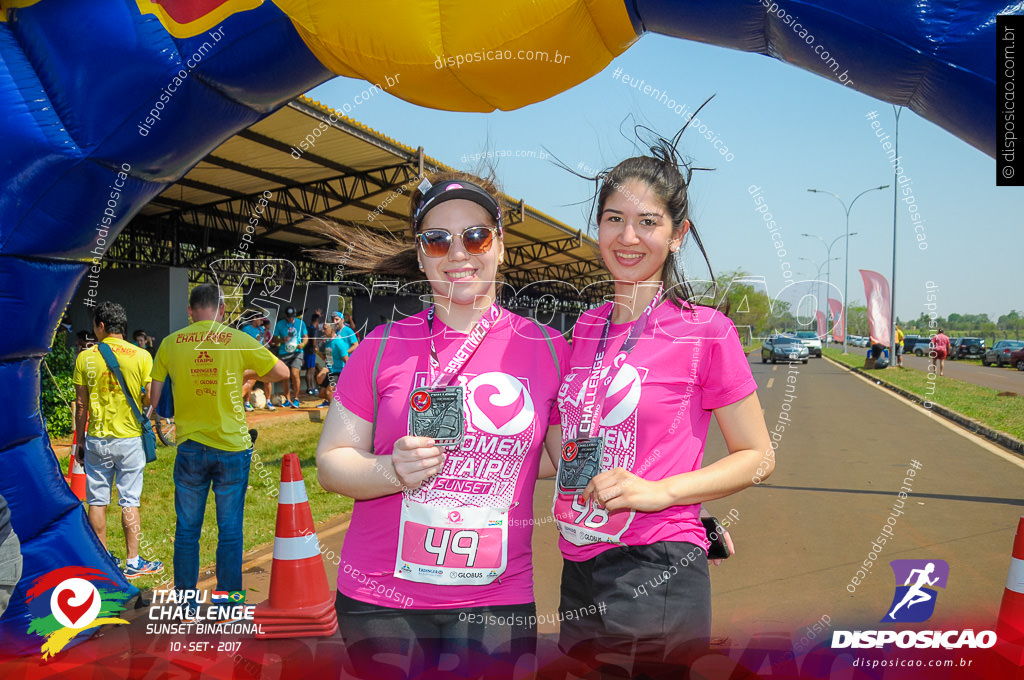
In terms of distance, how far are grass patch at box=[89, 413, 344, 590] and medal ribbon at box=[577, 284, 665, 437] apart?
3.58 meters

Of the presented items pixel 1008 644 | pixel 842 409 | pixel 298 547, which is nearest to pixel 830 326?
pixel 1008 644

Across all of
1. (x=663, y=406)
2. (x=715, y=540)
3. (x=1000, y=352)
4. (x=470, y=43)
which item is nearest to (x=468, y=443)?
(x=663, y=406)

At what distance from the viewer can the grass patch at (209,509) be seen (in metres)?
4.74

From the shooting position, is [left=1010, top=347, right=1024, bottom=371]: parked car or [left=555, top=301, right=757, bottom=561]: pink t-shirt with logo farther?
[left=1010, top=347, right=1024, bottom=371]: parked car

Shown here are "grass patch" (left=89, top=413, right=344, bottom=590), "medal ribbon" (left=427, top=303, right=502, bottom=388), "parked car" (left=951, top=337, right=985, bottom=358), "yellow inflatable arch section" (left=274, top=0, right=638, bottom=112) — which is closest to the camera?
"medal ribbon" (left=427, top=303, right=502, bottom=388)

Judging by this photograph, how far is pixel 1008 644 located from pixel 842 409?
40.1ft

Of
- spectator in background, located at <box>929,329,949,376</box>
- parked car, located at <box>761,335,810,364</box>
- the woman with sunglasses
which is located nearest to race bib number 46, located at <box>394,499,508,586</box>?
the woman with sunglasses

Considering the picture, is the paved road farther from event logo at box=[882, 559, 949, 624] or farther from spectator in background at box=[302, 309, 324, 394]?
spectator in background at box=[302, 309, 324, 394]

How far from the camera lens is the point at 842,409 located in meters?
13.3

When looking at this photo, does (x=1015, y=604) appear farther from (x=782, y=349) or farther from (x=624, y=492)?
(x=782, y=349)

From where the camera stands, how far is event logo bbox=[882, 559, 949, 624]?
3094mm

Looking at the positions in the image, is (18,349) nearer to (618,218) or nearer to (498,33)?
(498,33)

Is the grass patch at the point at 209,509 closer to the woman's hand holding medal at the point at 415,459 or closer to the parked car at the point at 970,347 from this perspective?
the woman's hand holding medal at the point at 415,459

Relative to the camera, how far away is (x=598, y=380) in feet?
5.78
